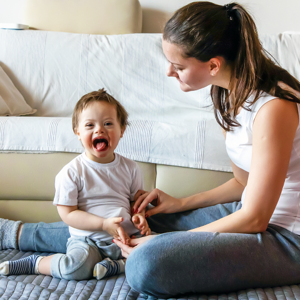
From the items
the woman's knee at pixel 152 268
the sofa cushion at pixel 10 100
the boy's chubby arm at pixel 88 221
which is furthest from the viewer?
the sofa cushion at pixel 10 100

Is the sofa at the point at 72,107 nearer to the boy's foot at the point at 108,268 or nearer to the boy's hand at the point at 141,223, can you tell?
the boy's foot at the point at 108,268

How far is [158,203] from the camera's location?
44.4 inches

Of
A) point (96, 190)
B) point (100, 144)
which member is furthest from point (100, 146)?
point (96, 190)

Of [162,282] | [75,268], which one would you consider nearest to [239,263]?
[162,282]

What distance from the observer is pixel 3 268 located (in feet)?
3.16

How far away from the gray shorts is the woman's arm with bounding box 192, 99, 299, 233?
0.40 m

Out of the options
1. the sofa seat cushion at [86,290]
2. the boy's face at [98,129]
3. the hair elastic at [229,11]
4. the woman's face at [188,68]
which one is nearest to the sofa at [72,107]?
the sofa seat cushion at [86,290]

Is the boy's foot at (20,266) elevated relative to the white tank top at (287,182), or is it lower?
lower

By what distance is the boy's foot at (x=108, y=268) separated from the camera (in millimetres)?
931

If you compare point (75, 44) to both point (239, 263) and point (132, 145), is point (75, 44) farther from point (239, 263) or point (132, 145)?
point (239, 263)

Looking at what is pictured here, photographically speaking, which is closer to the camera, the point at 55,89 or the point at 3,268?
the point at 3,268

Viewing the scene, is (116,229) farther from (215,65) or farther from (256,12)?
(256,12)

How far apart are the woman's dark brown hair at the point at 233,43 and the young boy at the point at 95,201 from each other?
36cm

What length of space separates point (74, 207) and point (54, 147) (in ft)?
1.19
